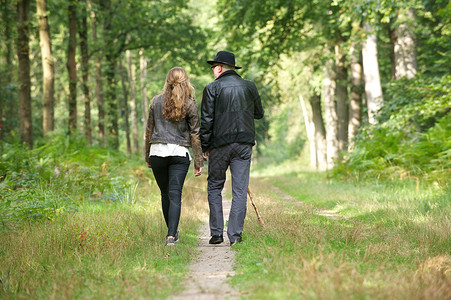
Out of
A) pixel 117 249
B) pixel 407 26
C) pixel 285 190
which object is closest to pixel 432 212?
pixel 117 249

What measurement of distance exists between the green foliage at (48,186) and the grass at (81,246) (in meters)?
0.02

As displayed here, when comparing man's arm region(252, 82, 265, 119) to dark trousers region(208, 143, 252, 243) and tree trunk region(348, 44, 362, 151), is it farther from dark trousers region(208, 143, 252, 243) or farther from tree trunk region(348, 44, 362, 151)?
tree trunk region(348, 44, 362, 151)

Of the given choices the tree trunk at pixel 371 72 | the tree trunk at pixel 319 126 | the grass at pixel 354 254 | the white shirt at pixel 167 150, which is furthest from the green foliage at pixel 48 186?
the tree trunk at pixel 319 126

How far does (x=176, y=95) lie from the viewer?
565 centimetres

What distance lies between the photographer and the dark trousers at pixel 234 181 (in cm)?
579

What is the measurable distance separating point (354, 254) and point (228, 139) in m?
2.17

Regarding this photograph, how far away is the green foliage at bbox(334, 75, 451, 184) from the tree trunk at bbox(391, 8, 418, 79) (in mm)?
1996

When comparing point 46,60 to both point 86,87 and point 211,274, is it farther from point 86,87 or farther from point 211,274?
point 211,274

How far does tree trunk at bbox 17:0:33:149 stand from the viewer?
12.8 meters

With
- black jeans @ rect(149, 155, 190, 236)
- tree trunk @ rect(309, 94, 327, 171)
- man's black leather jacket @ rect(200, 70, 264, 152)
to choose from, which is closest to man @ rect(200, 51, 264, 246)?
man's black leather jacket @ rect(200, 70, 264, 152)

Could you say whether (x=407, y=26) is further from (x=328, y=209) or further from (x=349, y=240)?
(x=349, y=240)

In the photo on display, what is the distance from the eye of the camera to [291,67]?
2328 centimetres

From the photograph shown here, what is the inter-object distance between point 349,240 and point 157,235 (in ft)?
8.42

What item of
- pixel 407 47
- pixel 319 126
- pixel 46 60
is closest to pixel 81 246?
pixel 46 60
